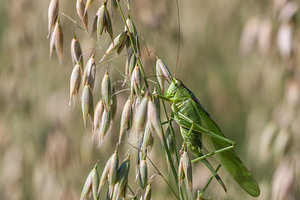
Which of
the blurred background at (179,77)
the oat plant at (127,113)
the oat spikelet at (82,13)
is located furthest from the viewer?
the blurred background at (179,77)

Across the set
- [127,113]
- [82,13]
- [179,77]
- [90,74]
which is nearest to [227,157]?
[127,113]

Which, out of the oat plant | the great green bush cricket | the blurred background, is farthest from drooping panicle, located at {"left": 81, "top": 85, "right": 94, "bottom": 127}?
the blurred background

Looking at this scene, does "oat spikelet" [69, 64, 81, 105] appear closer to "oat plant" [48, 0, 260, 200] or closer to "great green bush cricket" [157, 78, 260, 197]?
"oat plant" [48, 0, 260, 200]

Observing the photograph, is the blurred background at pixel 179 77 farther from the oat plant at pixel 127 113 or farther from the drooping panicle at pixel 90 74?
the drooping panicle at pixel 90 74

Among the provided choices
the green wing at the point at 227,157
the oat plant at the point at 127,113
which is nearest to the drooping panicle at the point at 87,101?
the oat plant at the point at 127,113

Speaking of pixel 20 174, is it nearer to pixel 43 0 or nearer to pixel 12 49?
pixel 12 49

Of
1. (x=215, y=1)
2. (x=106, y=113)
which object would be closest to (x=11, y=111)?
(x=106, y=113)
